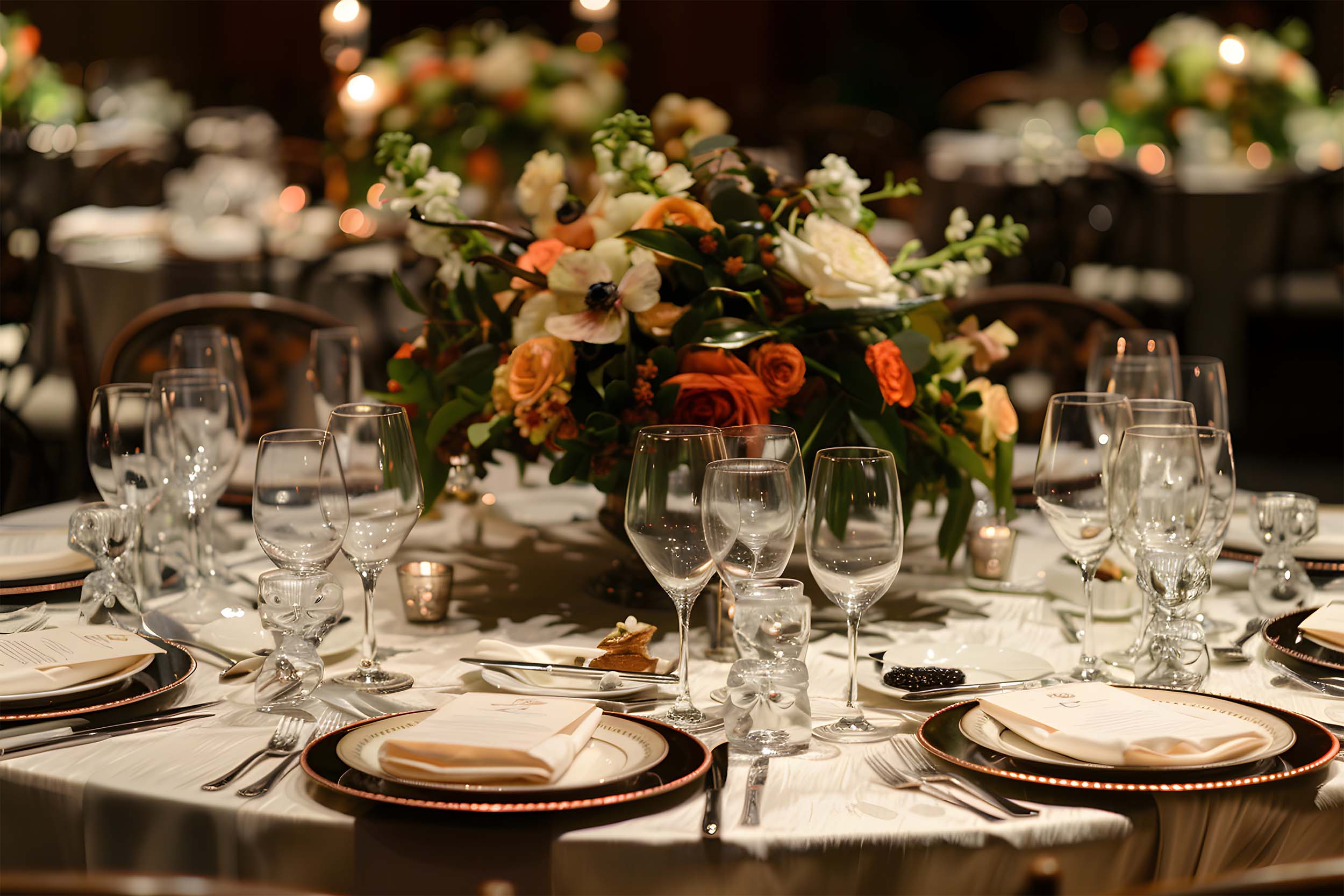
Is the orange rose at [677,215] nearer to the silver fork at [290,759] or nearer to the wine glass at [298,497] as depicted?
the wine glass at [298,497]

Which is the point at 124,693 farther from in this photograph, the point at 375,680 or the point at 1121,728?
the point at 1121,728

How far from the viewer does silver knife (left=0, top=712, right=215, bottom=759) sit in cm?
113

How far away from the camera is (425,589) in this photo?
1532mm

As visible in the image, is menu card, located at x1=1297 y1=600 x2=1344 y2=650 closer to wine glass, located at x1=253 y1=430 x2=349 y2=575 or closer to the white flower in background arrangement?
the white flower in background arrangement

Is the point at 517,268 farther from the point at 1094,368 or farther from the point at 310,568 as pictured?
the point at 1094,368

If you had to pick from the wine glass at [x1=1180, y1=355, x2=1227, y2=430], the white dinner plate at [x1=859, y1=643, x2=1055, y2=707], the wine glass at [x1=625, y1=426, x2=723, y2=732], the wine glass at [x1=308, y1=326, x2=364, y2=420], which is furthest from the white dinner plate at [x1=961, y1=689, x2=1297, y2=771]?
the wine glass at [x1=308, y1=326, x2=364, y2=420]

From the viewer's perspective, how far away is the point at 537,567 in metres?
1.78

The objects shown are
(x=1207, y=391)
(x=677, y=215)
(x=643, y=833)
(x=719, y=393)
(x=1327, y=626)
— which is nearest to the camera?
(x=643, y=833)

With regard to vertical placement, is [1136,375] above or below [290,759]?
above

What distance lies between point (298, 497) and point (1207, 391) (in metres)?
1.15

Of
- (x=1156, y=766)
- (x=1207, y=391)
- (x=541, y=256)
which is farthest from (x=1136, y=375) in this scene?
(x=1156, y=766)

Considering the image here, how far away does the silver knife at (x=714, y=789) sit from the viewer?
0.97m

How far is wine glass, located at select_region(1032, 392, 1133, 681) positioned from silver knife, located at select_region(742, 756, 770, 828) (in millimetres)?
392

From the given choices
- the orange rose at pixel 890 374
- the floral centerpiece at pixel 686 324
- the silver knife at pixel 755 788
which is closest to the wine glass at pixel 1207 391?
A: the floral centerpiece at pixel 686 324
